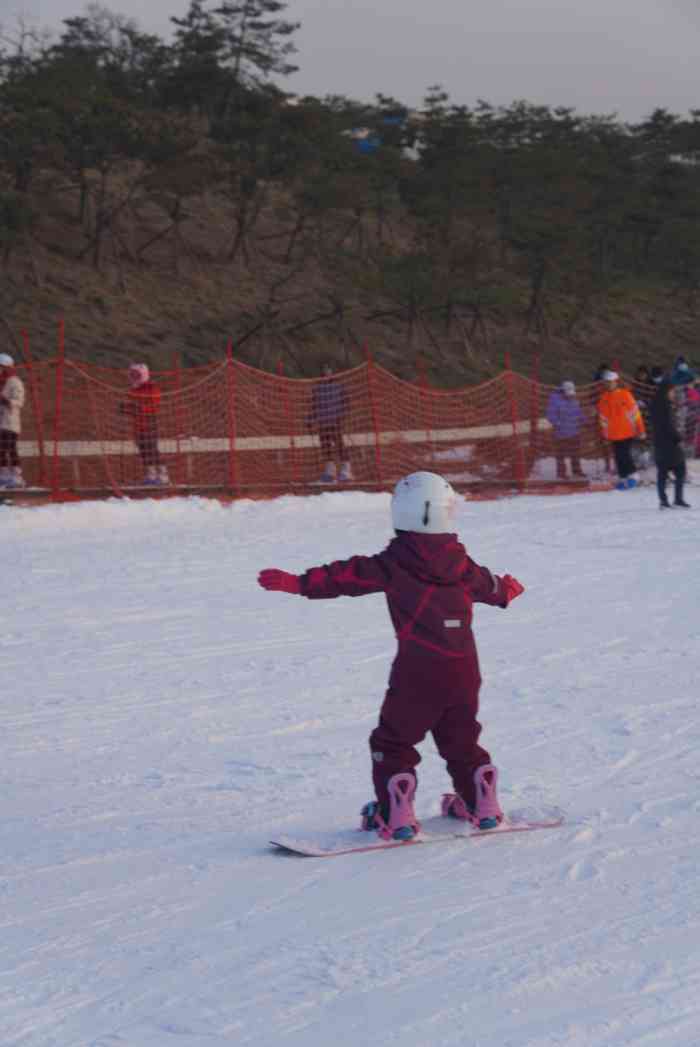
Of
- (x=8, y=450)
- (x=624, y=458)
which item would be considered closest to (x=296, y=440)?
(x=624, y=458)

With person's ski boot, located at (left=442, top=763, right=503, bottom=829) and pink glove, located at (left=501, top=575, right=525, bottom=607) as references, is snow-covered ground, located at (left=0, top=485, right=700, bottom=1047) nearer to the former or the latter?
person's ski boot, located at (left=442, top=763, right=503, bottom=829)

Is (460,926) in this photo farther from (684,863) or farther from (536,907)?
(684,863)

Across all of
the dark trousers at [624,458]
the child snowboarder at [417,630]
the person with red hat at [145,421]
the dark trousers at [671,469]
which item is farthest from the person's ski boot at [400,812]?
the dark trousers at [624,458]

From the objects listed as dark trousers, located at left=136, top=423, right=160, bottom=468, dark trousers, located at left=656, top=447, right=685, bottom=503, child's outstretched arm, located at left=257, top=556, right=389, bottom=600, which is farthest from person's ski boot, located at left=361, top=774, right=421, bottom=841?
dark trousers, located at left=136, top=423, right=160, bottom=468

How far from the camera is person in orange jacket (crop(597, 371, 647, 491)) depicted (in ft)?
63.1

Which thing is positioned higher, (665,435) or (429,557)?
(665,435)

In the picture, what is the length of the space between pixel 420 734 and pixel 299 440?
16414mm

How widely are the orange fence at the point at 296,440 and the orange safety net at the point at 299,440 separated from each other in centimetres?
2

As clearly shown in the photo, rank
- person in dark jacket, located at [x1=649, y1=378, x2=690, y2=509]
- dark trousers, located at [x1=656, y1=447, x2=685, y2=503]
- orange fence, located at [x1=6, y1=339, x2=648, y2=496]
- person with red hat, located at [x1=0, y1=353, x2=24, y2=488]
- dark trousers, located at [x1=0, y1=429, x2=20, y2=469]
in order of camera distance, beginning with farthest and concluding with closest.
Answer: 1. orange fence, located at [x1=6, y1=339, x2=648, y2=496]
2. dark trousers, located at [x1=0, y1=429, x2=20, y2=469]
3. person with red hat, located at [x1=0, y1=353, x2=24, y2=488]
4. dark trousers, located at [x1=656, y1=447, x2=685, y2=503]
5. person in dark jacket, located at [x1=649, y1=378, x2=690, y2=509]

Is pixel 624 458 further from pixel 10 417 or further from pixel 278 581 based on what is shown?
pixel 278 581

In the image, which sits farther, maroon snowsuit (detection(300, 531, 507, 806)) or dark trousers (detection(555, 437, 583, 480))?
dark trousers (detection(555, 437, 583, 480))

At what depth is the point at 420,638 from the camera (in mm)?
4719

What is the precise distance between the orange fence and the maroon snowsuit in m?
12.0

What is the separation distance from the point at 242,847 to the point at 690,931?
5.14ft
